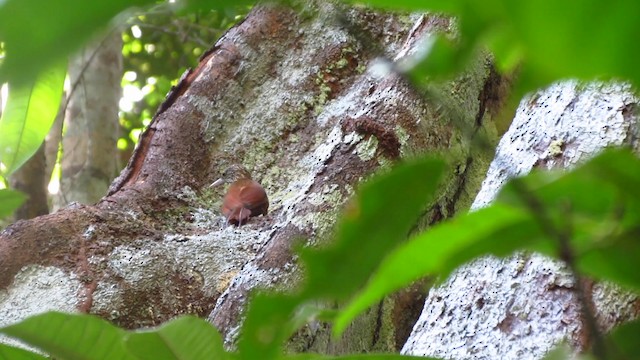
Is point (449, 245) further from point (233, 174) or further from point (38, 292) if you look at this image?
point (233, 174)

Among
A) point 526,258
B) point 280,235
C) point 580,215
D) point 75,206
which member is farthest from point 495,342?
point 75,206

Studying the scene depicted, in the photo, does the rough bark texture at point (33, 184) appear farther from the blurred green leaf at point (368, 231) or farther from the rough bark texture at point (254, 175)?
the blurred green leaf at point (368, 231)

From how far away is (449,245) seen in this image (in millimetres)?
293

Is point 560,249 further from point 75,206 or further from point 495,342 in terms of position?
point 75,206

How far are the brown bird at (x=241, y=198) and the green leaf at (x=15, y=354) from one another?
1294 mm

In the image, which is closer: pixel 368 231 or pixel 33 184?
pixel 368 231

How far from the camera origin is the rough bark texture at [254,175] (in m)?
1.32

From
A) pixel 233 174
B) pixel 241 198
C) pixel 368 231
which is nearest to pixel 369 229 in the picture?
pixel 368 231

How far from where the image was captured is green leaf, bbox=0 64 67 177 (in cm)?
39

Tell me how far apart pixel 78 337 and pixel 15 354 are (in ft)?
0.25

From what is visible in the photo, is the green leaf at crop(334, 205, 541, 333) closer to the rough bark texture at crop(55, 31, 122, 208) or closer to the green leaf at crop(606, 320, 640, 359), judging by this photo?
the green leaf at crop(606, 320, 640, 359)

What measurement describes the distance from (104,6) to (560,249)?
17cm

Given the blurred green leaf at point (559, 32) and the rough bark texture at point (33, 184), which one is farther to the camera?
the rough bark texture at point (33, 184)

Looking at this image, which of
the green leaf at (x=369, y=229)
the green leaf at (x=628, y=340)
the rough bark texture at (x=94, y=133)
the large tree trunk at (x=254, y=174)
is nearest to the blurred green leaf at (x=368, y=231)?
the green leaf at (x=369, y=229)
